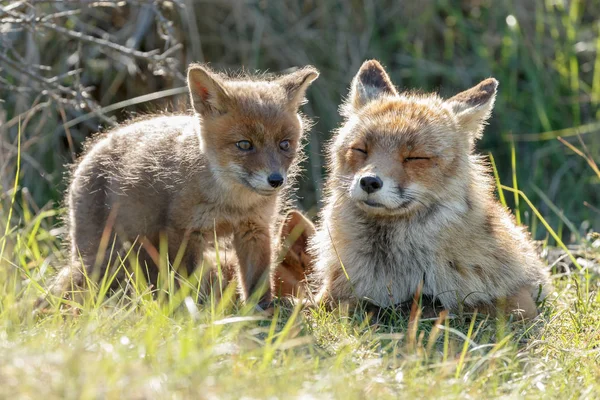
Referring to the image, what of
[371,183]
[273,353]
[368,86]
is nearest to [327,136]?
[368,86]

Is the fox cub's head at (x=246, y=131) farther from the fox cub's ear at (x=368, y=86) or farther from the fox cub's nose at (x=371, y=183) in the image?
the fox cub's nose at (x=371, y=183)

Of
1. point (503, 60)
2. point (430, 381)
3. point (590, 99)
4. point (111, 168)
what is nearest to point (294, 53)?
point (503, 60)

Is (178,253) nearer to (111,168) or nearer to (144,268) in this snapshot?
(144,268)

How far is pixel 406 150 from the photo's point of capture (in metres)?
4.90

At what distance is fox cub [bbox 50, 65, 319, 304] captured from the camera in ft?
17.0

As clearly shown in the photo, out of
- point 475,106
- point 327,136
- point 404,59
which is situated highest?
point 475,106

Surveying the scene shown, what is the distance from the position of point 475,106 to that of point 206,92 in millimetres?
1715

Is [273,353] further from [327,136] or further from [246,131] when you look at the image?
[327,136]

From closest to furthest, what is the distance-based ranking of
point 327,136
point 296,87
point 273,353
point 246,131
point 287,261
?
point 273,353 < point 246,131 < point 296,87 < point 287,261 < point 327,136

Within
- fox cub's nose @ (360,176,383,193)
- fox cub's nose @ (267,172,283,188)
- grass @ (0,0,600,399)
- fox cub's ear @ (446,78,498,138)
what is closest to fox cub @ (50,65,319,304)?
fox cub's nose @ (267,172,283,188)

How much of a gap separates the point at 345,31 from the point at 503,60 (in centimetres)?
170

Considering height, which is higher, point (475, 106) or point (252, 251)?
point (475, 106)

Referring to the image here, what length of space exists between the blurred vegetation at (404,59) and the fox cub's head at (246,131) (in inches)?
121

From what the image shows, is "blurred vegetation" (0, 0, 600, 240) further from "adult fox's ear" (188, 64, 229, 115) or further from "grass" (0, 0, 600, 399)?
"adult fox's ear" (188, 64, 229, 115)
